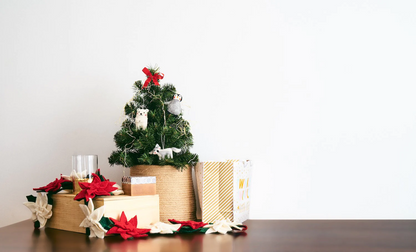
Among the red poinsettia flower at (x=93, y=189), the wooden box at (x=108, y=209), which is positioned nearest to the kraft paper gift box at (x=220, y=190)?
the wooden box at (x=108, y=209)

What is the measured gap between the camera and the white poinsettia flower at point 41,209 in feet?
3.71

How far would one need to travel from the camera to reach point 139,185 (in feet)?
3.44

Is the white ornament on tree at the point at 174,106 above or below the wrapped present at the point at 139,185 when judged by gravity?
above

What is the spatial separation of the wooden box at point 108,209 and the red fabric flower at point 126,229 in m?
0.02

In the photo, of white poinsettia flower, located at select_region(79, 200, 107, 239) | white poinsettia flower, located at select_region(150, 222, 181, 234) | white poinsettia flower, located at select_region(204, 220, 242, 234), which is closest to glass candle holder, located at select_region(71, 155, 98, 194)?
white poinsettia flower, located at select_region(79, 200, 107, 239)

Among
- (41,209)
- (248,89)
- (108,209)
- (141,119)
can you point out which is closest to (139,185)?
(108,209)

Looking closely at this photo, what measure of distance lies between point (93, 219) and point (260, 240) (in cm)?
43

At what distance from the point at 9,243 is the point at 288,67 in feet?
3.32

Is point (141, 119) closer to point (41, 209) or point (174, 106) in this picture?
point (174, 106)

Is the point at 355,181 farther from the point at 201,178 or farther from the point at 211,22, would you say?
the point at 211,22

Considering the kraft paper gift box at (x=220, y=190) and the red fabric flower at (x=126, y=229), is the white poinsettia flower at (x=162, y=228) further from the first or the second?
the kraft paper gift box at (x=220, y=190)

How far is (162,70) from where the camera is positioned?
1.41 meters

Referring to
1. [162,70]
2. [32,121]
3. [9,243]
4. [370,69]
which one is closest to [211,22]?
[162,70]

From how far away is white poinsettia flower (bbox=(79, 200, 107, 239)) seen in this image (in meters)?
0.96
